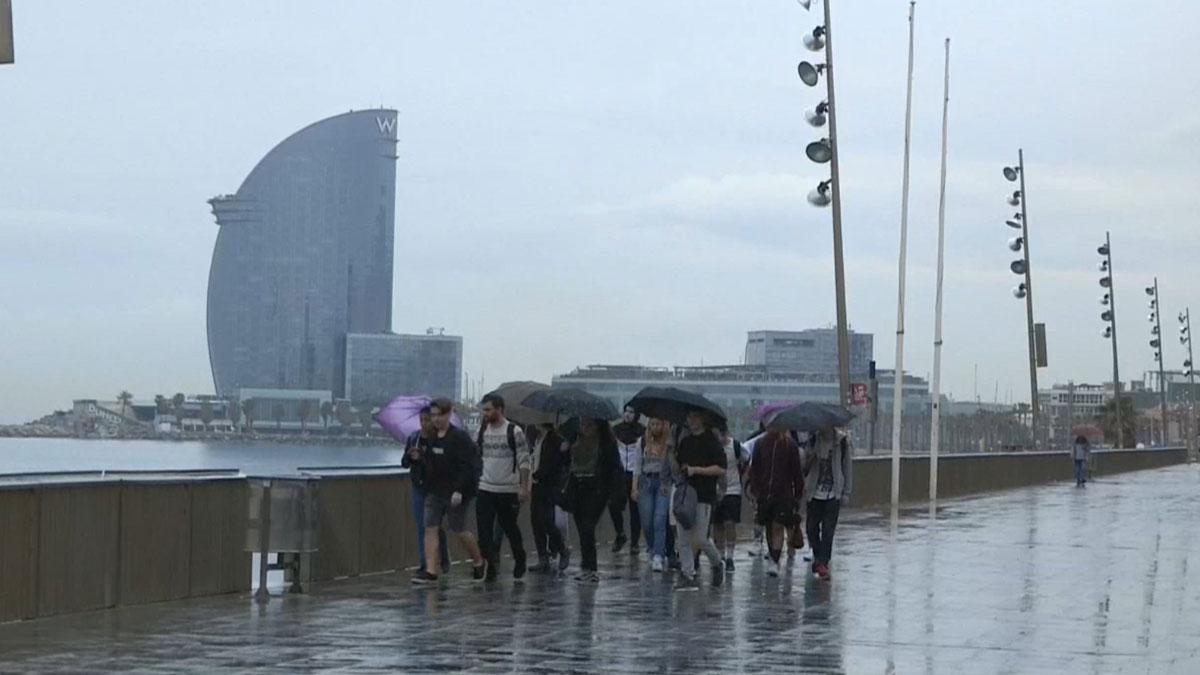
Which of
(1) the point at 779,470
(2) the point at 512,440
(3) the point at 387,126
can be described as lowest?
(1) the point at 779,470

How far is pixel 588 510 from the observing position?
18.7 meters

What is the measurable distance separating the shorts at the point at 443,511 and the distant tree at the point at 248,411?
2021 inches

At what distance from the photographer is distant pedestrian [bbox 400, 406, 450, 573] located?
1756 cm

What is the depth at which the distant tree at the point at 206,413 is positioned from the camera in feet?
222

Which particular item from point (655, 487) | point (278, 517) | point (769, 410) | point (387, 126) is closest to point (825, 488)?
point (655, 487)

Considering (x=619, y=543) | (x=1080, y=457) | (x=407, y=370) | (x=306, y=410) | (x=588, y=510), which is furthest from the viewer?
(x=407, y=370)

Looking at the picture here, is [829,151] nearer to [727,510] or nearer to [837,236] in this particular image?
[837,236]

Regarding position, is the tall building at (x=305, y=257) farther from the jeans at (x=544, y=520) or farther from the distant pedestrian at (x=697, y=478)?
the distant pedestrian at (x=697, y=478)

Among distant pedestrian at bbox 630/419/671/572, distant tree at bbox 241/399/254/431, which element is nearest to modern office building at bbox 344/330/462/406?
distant tree at bbox 241/399/254/431

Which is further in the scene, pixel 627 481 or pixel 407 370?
pixel 407 370

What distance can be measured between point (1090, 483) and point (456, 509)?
41.0 metres

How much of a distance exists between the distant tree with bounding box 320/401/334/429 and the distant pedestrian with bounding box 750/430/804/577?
1904 inches

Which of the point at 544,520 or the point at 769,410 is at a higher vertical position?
the point at 769,410

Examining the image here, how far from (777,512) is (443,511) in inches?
152
